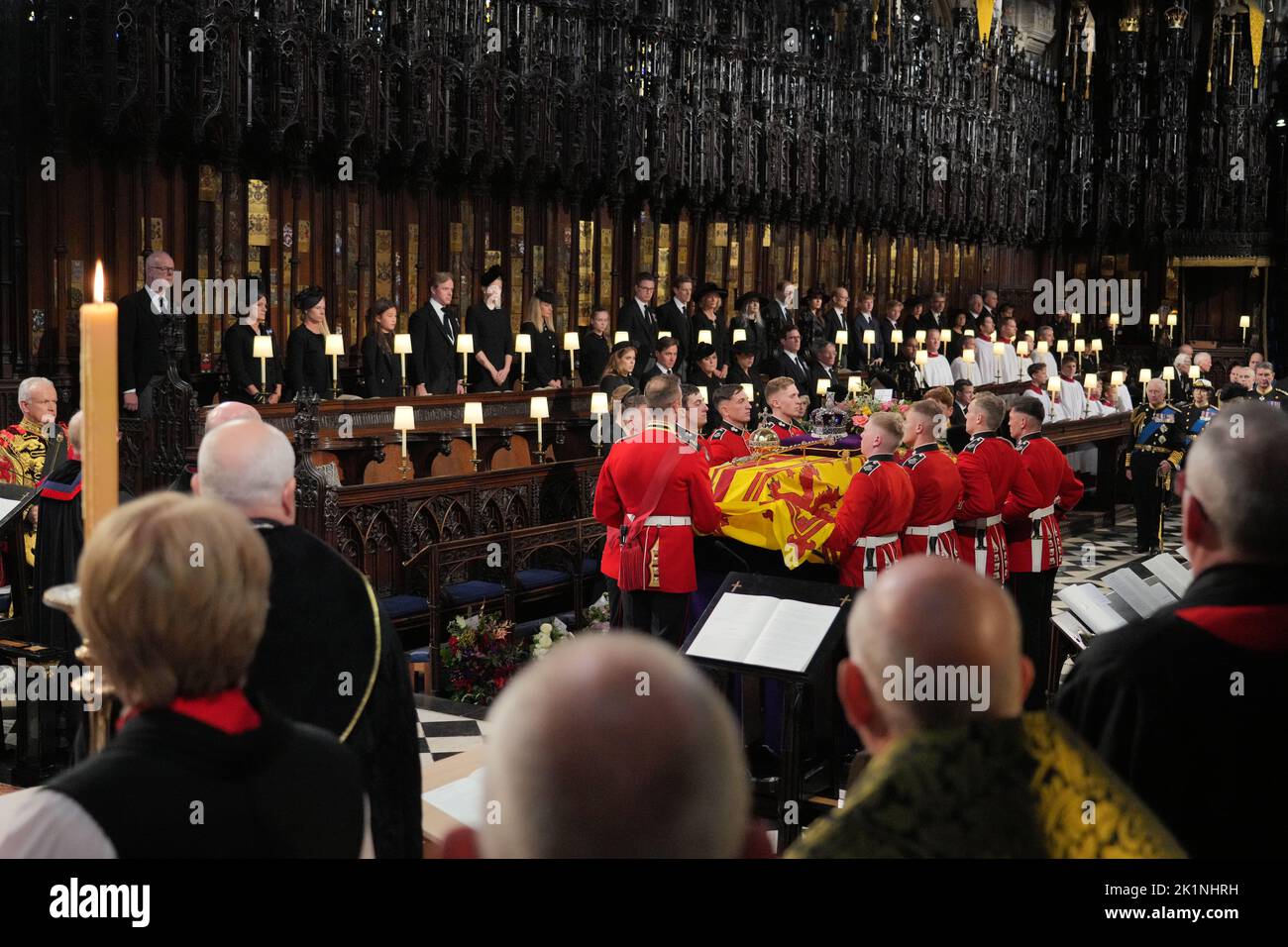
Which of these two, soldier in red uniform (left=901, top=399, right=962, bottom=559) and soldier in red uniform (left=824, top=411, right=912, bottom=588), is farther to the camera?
soldier in red uniform (left=901, top=399, right=962, bottom=559)

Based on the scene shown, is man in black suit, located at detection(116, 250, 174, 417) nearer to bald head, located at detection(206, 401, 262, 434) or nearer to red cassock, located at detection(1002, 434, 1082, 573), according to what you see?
bald head, located at detection(206, 401, 262, 434)

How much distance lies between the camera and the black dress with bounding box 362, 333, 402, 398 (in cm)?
1180

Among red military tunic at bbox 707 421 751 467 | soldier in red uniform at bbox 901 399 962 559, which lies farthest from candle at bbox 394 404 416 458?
soldier in red uniform at bbox 901 399 962 559

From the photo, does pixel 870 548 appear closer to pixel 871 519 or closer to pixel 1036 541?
pixel 871 519

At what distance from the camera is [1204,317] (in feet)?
89.7

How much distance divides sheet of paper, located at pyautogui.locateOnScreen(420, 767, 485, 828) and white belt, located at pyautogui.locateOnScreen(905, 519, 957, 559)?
453 cm

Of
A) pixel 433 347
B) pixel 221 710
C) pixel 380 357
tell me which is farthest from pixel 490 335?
pixel 221 710

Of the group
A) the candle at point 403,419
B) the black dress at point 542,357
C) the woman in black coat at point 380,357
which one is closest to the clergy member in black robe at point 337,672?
the candle at point 403,419

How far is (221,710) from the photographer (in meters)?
2.04

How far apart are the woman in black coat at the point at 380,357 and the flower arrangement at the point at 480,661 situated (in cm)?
425

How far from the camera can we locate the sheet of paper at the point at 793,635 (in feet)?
16.4

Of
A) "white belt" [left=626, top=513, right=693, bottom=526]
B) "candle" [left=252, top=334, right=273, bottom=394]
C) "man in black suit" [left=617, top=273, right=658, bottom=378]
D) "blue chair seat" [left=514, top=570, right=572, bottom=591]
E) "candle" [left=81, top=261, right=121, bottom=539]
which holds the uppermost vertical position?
"man in black suit" [left=617, top=273, right=658, bottom=378]

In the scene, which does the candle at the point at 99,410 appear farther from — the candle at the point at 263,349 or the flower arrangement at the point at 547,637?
the candle at the point at 263,349

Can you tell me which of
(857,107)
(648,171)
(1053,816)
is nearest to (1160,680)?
(1053,816)
